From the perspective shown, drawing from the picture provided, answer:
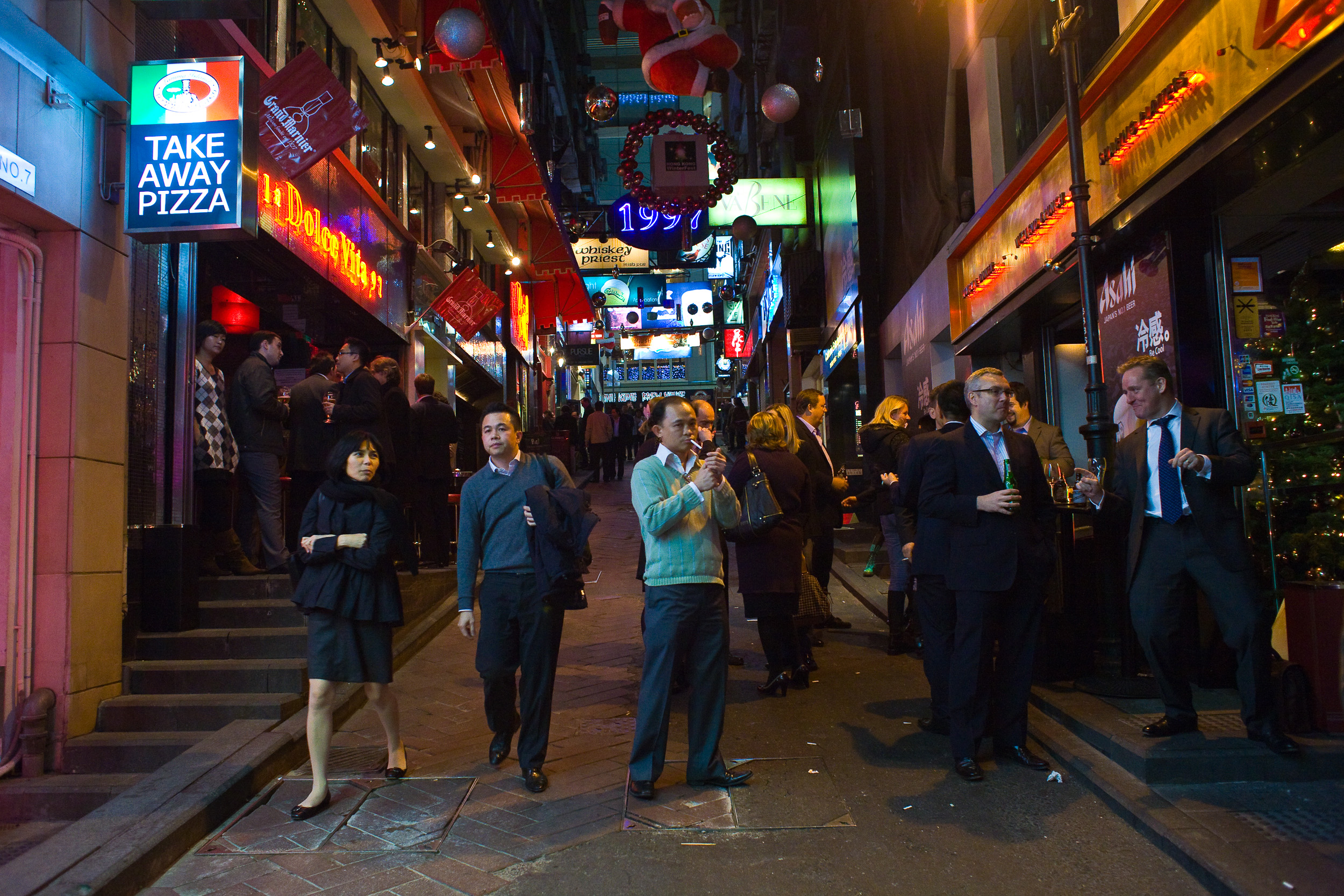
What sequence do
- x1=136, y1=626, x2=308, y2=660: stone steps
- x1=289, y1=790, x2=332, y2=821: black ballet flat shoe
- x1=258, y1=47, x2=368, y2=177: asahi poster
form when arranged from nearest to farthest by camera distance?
x1=289, y1=790, x2=332, y2=821: black ballet flat shoe, x1=136, y1=626, x2=308, y2=660: stone steps, x1=258, y1=47, x2=368, y2=177: asahi poster

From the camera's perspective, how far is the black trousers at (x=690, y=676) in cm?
437

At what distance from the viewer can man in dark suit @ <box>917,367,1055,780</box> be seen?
4520 mm

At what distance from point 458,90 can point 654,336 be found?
3183cm

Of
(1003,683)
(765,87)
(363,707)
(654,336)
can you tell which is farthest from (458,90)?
(654,336)

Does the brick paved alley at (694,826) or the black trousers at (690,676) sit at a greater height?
the black trousers at (690,676)

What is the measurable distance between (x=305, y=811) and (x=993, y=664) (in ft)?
11.4

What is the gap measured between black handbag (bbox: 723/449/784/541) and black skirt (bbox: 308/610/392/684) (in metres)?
1.95

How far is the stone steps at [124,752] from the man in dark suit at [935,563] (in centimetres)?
427

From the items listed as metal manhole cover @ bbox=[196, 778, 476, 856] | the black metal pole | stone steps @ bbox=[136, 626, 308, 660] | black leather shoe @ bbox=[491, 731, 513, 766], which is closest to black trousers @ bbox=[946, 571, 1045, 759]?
the black metal pole

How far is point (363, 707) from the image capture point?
20.8 feet

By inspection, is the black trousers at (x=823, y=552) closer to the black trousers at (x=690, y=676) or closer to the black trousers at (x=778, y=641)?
the black trousers at (x=778, y=641)

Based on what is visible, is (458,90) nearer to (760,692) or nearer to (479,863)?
(760,692)

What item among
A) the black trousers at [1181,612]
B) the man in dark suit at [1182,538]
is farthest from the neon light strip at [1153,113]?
the black trousers at [1181,612]

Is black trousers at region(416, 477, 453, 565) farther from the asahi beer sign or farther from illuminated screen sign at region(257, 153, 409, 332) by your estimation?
the asahi beer sign
